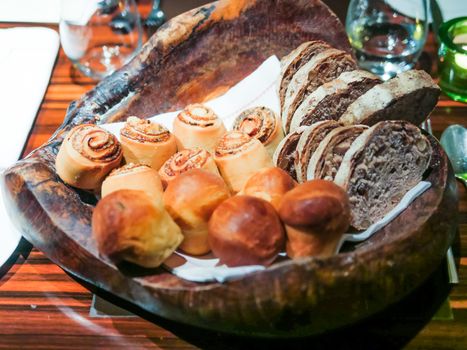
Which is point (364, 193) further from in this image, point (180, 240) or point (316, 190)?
point (180, 240)

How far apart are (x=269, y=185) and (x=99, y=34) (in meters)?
1.18

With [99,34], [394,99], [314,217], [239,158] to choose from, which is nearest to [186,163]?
[239,158]

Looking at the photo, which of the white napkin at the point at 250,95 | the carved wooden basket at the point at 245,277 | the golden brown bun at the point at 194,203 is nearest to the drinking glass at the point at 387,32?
the carved wooden basket at the point at 245,277

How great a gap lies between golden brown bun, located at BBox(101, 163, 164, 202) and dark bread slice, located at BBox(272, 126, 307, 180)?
260mm

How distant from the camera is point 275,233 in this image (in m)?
0.98

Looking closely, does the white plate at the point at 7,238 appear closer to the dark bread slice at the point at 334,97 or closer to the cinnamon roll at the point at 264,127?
the cinnamon roll at the point at 264,127

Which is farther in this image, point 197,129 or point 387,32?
point 387,32

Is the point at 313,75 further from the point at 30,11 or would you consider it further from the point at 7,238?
the point at 30,11

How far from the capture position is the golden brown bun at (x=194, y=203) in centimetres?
105

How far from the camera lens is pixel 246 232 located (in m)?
0.96

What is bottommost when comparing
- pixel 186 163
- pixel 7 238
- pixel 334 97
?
pixel 7 238

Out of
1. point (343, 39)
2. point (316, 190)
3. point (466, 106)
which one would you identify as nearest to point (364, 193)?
point (316, 190)

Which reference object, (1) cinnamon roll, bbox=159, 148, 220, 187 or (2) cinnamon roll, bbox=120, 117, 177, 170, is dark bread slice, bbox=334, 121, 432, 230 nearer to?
(1) cinnamon roll, bbox=159, 148, 220, 187

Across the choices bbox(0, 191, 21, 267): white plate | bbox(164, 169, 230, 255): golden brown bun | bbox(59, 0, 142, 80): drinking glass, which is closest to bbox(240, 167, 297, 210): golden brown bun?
bbox(164, 169, 230, 255): golden brown bun
